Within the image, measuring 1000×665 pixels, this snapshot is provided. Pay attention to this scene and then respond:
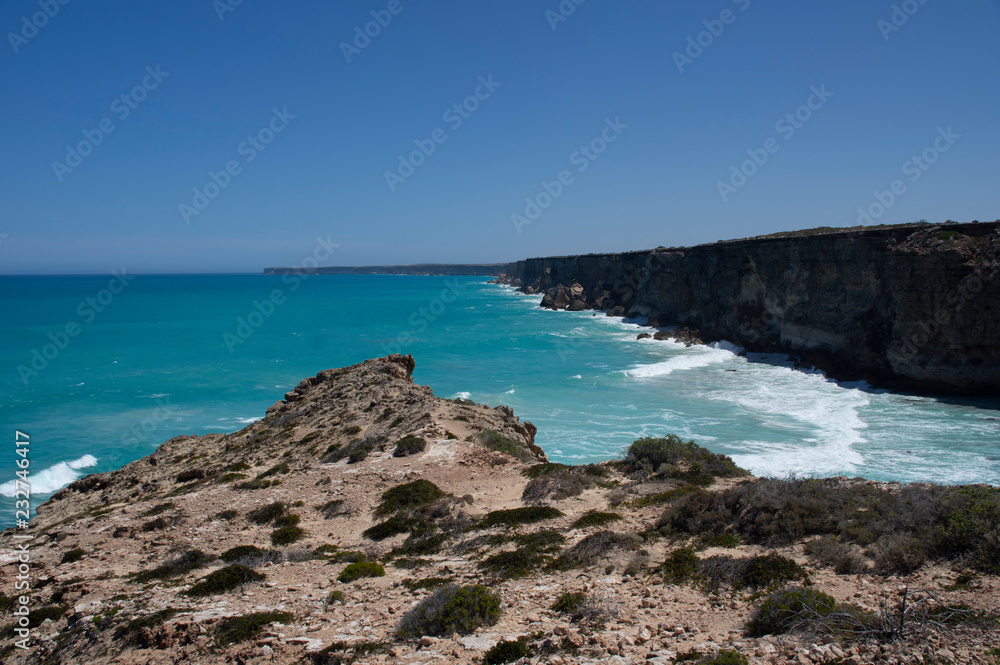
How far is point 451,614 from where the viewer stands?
674 centimetres

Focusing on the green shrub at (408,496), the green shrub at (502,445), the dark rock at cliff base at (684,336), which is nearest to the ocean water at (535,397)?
the dark rock at cliff base at (684,336)

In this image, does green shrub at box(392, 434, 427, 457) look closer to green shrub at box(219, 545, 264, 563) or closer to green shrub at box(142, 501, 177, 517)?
green shrub at box(142, 501, 177, 517)

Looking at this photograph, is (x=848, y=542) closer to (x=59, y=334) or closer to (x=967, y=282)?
(x=967, y=282)

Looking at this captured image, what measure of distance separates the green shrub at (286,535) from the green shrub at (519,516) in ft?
12.3

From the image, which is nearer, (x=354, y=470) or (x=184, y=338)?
(x=354, y=470)

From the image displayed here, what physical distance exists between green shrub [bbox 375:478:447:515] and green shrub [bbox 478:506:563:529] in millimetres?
2108

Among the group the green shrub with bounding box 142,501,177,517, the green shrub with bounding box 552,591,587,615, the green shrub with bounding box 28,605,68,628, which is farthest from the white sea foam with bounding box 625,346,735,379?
the green shrub with bounding box 28,605,68,628

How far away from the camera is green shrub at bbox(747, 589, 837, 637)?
19.1 ft

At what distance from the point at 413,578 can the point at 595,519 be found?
3.57m

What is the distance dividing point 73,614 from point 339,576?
368 centimetres

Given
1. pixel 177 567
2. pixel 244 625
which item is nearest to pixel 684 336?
pixel 177 567

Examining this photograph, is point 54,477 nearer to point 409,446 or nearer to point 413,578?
point 409,446

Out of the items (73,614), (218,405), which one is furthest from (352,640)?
(218,405)

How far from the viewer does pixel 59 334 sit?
5972cm
